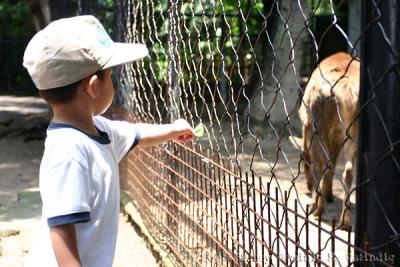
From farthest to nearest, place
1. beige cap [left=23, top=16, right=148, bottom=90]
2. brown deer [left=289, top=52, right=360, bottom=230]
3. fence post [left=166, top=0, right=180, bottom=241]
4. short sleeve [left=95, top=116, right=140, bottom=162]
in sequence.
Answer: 1. brown deer [left=289, top=52, right=360, bottom=230]
2. fence post [left=166, top=0, right=180, bottom=241]
3. short sleeve [left=95, top=116, right=140, bottom=162]
4. beige cap [left=23, top=16, right=148, bottom=90]

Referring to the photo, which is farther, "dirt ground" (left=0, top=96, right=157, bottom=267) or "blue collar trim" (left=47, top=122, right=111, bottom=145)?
"dirt ground" (left=0, top=96, right=157, bottom=267)

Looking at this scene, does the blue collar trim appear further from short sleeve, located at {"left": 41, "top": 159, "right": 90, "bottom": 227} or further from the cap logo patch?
the cap logo patch

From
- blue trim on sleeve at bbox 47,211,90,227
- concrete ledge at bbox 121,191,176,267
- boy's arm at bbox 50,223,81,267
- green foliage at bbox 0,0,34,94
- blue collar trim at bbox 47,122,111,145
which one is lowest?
green foliage at bbox 0,0,34,94

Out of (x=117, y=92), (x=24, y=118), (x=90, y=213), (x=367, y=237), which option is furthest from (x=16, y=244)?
(x=24, y=118)

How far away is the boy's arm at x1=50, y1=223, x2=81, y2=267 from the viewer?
197cm

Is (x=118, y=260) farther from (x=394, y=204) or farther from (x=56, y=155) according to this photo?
(x=394, y=204)

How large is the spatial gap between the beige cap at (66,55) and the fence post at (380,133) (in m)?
0.90

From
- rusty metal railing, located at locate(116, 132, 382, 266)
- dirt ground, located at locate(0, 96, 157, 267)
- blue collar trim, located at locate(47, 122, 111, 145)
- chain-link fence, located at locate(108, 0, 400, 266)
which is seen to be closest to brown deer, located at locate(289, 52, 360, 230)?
chain-link fence, located at locate(108, 0, 400, 266)

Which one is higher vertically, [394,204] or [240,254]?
[394,204]

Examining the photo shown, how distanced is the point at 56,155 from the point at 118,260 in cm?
258

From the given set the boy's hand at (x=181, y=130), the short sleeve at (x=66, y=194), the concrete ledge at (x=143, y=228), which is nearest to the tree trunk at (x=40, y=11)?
the concrete ledge at (x=143, y=228)

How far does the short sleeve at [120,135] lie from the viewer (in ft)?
8.26

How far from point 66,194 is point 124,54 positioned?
58 centimetres

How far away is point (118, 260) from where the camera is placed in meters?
4.46
